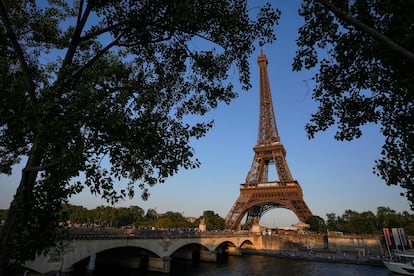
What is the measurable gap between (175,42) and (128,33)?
128 centimetres

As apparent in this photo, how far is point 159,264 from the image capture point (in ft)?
109

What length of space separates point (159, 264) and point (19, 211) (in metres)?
31.6

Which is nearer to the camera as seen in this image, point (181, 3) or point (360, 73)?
point (181, 3)

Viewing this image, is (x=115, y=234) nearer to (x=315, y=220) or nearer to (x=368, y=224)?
(x=315, y=220)

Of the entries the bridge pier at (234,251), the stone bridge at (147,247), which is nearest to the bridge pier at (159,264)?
the stone bridge at (147,247)

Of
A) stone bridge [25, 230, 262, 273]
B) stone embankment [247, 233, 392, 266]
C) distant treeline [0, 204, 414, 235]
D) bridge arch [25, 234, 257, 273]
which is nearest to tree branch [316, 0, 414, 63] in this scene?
stone bridge [25, 230, 262, 273]

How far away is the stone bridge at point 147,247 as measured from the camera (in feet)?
65.6

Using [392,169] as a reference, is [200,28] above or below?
above

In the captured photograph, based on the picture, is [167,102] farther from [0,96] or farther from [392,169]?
[392,169]

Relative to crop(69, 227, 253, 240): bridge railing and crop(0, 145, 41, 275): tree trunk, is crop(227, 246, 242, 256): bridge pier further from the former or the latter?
crop(0, 145, 41, 275): tree trunk

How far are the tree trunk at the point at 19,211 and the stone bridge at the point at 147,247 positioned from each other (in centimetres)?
83

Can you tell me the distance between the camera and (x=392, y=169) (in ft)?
28.2

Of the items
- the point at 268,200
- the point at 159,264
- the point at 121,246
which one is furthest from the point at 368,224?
the point at 121,246

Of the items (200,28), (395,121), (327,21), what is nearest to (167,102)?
(200,28)
